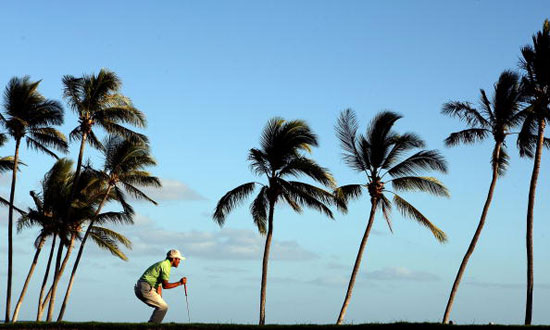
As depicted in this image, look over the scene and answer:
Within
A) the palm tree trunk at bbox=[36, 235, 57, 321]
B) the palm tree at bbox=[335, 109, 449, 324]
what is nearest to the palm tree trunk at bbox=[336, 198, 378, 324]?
the palm tree at bbox=[335, 109, 449, 324]

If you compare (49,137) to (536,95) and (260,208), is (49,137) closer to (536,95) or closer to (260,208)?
(260,208)

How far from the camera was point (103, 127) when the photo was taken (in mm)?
43562

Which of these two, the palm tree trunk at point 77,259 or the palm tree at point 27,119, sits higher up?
the palm tree at point 27,119

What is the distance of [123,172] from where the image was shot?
44.4 m

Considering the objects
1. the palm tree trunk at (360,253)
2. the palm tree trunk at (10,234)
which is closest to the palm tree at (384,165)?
the palm tree trunk at (360,253)

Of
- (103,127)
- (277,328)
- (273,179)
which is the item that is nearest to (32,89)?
(103,127)

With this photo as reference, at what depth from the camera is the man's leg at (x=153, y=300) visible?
20.6m

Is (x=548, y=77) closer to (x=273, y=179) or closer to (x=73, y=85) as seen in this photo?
(x=273, y=179)

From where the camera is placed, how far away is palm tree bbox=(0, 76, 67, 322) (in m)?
43.7

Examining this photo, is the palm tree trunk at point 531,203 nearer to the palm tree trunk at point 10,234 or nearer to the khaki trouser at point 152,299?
the khaki trouser at point 152,299

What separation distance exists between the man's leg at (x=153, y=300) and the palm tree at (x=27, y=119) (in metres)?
25.5

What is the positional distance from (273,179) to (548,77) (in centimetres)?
1259

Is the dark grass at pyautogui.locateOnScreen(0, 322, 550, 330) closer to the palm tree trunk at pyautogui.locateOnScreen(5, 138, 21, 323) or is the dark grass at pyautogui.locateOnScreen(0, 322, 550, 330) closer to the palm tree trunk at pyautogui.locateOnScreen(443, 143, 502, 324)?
the palm tree trunk at pyautogui.locateOnScreen(443, 143, 502, 324)

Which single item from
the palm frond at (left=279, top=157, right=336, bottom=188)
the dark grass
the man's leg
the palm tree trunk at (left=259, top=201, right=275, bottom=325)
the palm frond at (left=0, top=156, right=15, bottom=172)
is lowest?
the dark grass
